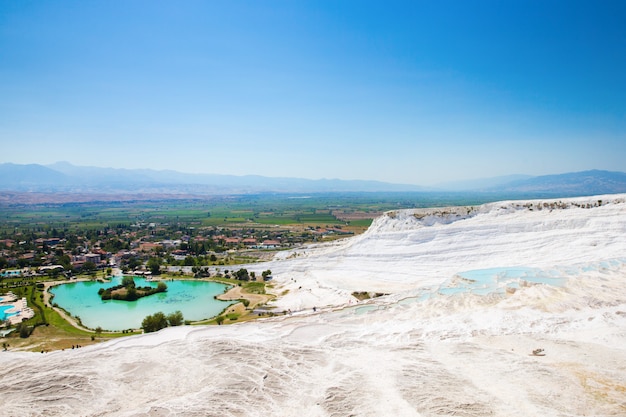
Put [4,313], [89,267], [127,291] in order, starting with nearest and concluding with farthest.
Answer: [4,313]
[127,291]
[89,267]

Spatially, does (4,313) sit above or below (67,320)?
below

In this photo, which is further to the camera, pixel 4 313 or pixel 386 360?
pixel 4 313

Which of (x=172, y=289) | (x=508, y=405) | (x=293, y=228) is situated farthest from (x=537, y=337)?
(x=293, y=228)

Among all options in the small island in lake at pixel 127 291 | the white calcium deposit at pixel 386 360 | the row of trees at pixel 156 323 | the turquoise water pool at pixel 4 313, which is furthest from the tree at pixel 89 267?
the white calcium deposit at pixel 386 360

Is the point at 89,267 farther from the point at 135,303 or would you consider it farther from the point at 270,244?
the point at 270,244

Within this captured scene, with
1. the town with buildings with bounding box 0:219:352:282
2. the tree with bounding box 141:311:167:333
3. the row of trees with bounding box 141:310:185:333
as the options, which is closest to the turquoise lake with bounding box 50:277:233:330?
the row of trees with bounding box 141:310:185:333

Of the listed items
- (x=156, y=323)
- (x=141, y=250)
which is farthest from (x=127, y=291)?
(x=141, y=250)

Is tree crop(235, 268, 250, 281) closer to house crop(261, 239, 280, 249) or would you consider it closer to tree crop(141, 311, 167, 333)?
tree crop(141, 311, 167, 333)

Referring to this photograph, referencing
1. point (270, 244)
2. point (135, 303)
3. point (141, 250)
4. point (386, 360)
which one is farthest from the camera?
point (270, 244)

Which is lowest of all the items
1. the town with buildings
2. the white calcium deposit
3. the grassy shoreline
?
A: the town with buildings
